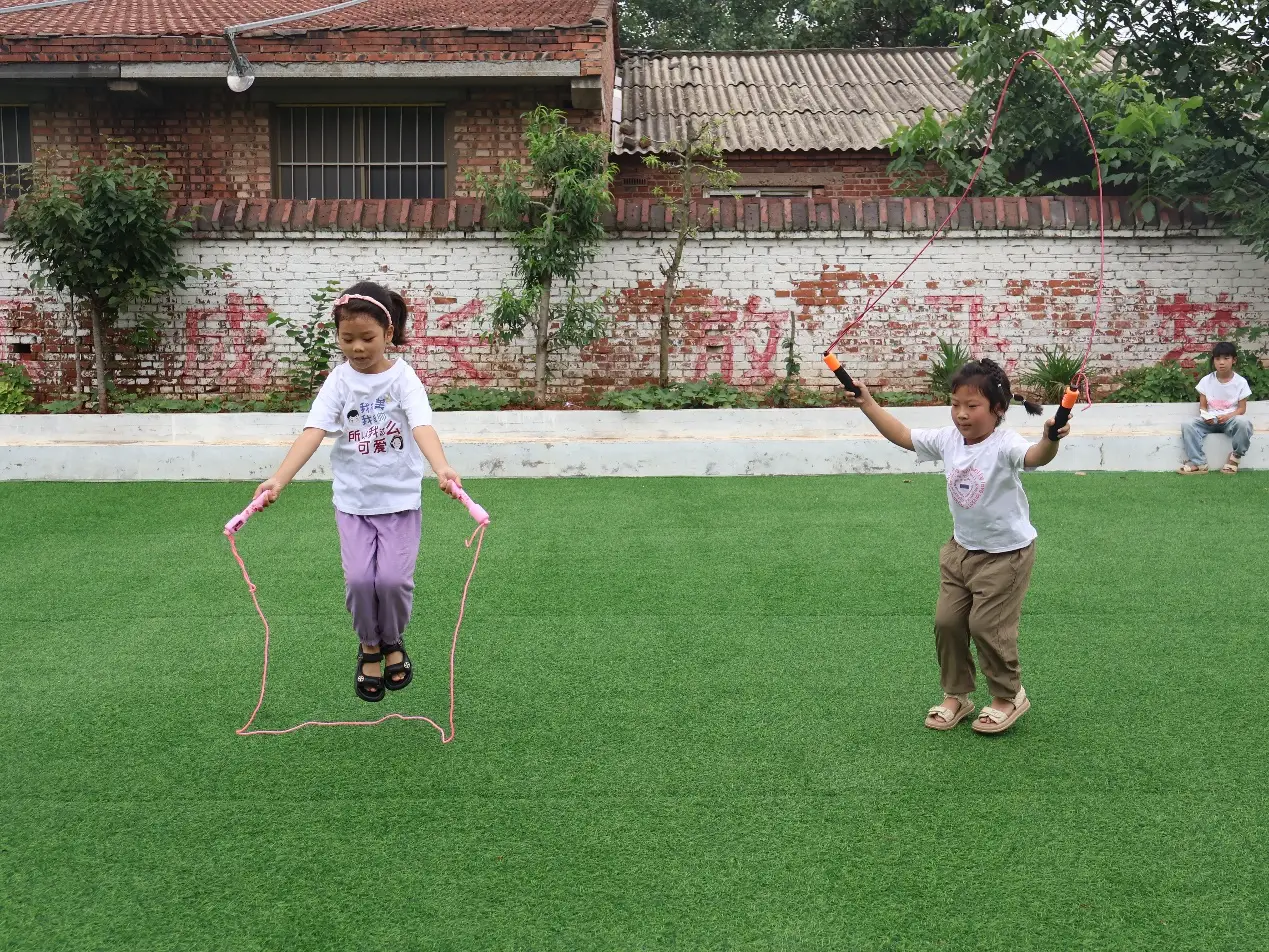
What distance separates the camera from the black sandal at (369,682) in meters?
4.52

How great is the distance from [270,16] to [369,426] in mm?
11057

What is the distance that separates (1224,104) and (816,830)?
11.0 meters

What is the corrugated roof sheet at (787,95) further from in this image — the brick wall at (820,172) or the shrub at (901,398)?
the shrub at (901,398)

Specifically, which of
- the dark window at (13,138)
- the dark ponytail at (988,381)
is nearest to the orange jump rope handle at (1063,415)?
the dark ponytail at (988,381)

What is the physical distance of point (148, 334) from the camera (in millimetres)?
11445

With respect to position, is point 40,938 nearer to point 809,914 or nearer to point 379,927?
point 379,927

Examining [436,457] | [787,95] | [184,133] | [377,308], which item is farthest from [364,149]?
[436,457]

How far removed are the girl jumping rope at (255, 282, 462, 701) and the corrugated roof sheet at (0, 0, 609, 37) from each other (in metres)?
9.18

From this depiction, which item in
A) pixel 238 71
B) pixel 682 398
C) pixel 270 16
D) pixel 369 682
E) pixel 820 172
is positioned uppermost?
pixel 270 16

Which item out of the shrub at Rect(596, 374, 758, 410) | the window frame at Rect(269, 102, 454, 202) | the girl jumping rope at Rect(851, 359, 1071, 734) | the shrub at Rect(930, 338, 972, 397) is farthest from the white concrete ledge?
the girl jumping rope at Rect(851, 359, 1071, 734)

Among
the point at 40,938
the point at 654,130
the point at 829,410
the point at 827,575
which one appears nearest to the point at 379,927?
the point at 40,938

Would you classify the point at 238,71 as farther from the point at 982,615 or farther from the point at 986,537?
the point at 982,615

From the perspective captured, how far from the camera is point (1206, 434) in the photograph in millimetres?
10266

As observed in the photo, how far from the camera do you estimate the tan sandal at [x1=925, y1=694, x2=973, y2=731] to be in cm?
443
